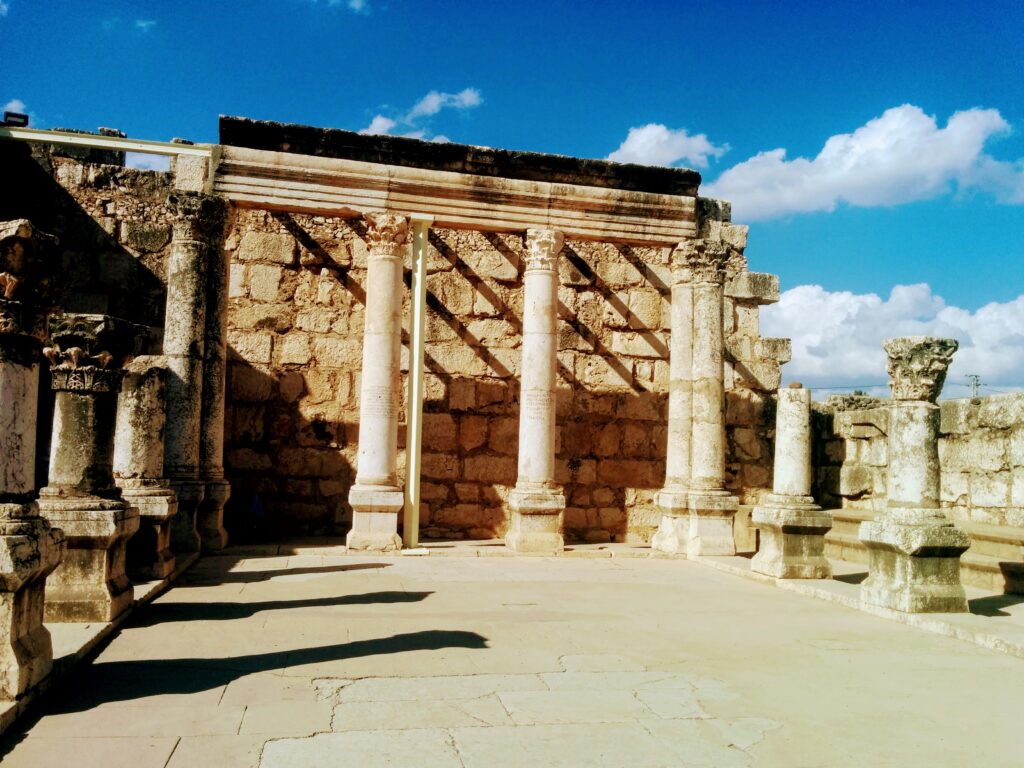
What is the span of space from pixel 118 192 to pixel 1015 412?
11728 millimetres

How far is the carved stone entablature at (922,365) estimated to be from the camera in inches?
304

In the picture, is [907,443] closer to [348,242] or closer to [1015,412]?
[1015,412]

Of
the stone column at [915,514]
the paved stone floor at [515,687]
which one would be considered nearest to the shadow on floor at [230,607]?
the paved stone floor at [515,687]

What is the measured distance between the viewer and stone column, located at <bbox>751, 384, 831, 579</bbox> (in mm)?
9336

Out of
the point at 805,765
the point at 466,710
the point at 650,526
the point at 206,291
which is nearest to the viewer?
the point at 805,765

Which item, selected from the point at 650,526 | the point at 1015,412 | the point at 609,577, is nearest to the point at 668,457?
the point at 650,526

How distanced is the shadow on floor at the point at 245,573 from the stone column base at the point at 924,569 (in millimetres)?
5260

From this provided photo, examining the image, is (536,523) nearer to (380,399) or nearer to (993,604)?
(380,399)

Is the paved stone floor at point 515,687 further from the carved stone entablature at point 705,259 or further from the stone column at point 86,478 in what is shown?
the carved stone entablature at point 705,259

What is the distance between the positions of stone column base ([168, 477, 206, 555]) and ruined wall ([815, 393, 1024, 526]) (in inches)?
321

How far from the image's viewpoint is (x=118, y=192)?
40.8 ft

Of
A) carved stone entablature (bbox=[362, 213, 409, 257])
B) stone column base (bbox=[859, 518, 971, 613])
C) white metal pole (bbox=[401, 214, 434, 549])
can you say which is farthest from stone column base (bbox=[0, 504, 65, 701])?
carved stone entablature (bbox=[362, 213, 409, 257])

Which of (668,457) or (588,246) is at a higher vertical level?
(588,246)

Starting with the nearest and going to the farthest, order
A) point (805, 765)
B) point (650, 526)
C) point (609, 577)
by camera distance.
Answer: point (805, 765) < point (609, 577) < point (650, 526)
